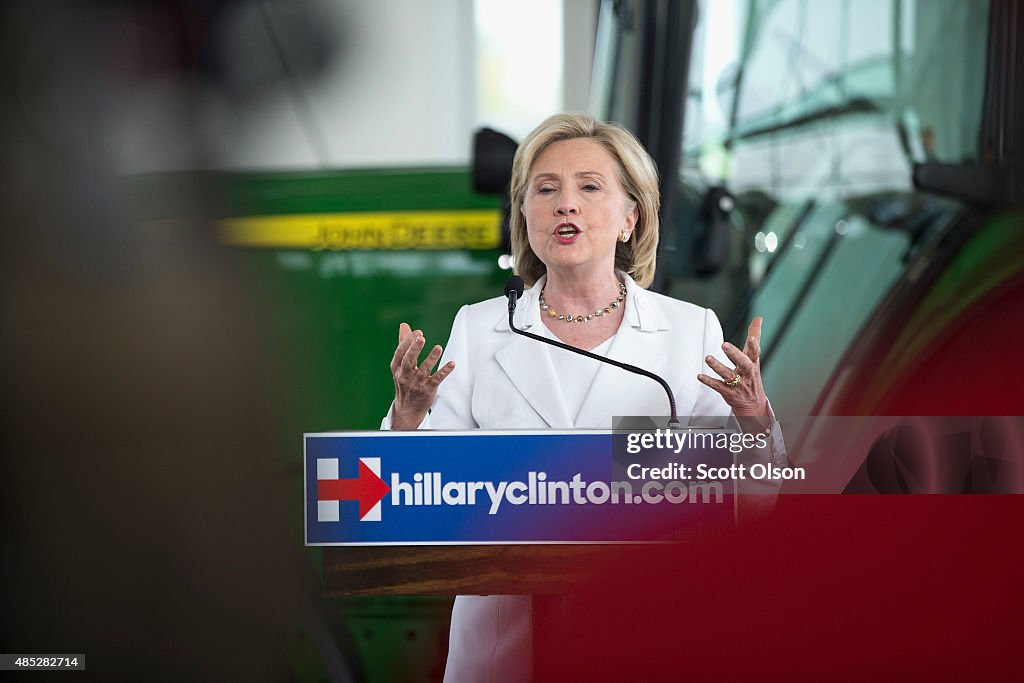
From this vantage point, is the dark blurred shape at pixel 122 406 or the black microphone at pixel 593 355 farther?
the dark blurred shape at pixel 122 406

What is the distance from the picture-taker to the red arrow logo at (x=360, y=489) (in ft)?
7.31

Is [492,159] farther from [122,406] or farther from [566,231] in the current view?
[122,406]

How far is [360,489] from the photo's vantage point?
224 cm

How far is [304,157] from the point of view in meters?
2.28

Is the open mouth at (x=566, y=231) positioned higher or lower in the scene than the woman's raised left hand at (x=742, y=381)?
higher

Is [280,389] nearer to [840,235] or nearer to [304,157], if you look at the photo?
[304,157]

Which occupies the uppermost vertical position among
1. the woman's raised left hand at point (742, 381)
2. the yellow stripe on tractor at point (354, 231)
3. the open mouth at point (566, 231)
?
the yellow stripe on tractor at point (354, 231)

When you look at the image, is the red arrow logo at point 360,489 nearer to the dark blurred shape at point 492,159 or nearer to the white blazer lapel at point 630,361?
the white blazer lapel at point 630,361

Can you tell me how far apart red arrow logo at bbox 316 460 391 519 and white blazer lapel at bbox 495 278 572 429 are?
350 millimetres

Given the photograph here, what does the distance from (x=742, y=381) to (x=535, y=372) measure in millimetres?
409

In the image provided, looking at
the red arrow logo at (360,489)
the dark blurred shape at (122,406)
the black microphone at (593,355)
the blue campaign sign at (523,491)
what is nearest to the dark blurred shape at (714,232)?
the black microphone at (593,355)

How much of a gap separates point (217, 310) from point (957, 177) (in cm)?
156

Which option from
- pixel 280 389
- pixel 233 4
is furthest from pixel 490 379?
pixel 233 4

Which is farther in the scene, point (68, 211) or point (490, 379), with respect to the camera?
point (68, 211)
